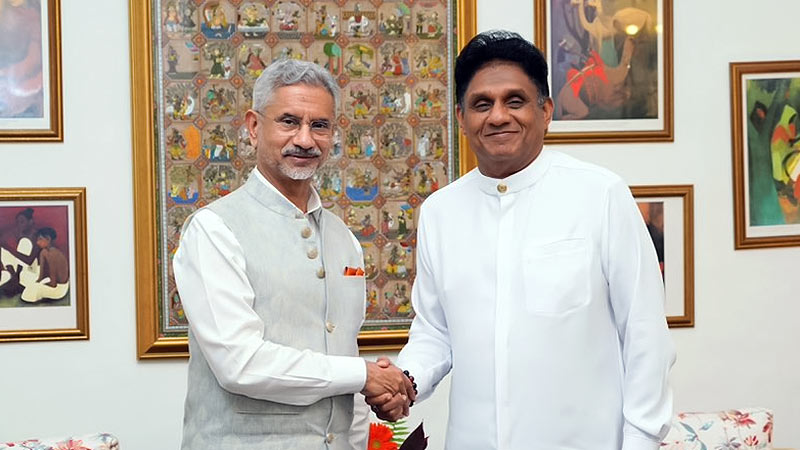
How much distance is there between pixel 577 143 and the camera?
3623mm

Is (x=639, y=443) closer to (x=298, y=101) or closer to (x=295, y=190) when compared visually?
(x=295, y=190)

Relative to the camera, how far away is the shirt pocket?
2248mm

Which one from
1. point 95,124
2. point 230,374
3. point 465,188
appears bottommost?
point 230,374

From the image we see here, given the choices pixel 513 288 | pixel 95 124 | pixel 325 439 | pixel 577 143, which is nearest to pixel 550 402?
pixel 513 288

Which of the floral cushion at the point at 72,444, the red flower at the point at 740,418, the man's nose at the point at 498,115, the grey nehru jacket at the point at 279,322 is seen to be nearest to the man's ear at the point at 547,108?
the man's nose at the point at 498,115

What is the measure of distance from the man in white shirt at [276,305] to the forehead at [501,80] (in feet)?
1.29

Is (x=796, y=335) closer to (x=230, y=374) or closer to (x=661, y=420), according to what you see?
(x=661, y=420)

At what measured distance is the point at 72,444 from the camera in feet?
10.6

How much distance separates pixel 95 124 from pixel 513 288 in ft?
5.87

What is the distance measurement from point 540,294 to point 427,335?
1.44 ft

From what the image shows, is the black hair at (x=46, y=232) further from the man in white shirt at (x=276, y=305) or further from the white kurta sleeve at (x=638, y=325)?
the white kurta sleeve at (x=638, y=325)

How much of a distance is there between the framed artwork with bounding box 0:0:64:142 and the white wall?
4cm

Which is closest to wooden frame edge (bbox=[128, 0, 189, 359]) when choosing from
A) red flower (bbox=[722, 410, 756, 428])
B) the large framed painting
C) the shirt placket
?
the large framed painting

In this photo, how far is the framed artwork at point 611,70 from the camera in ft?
11.9
